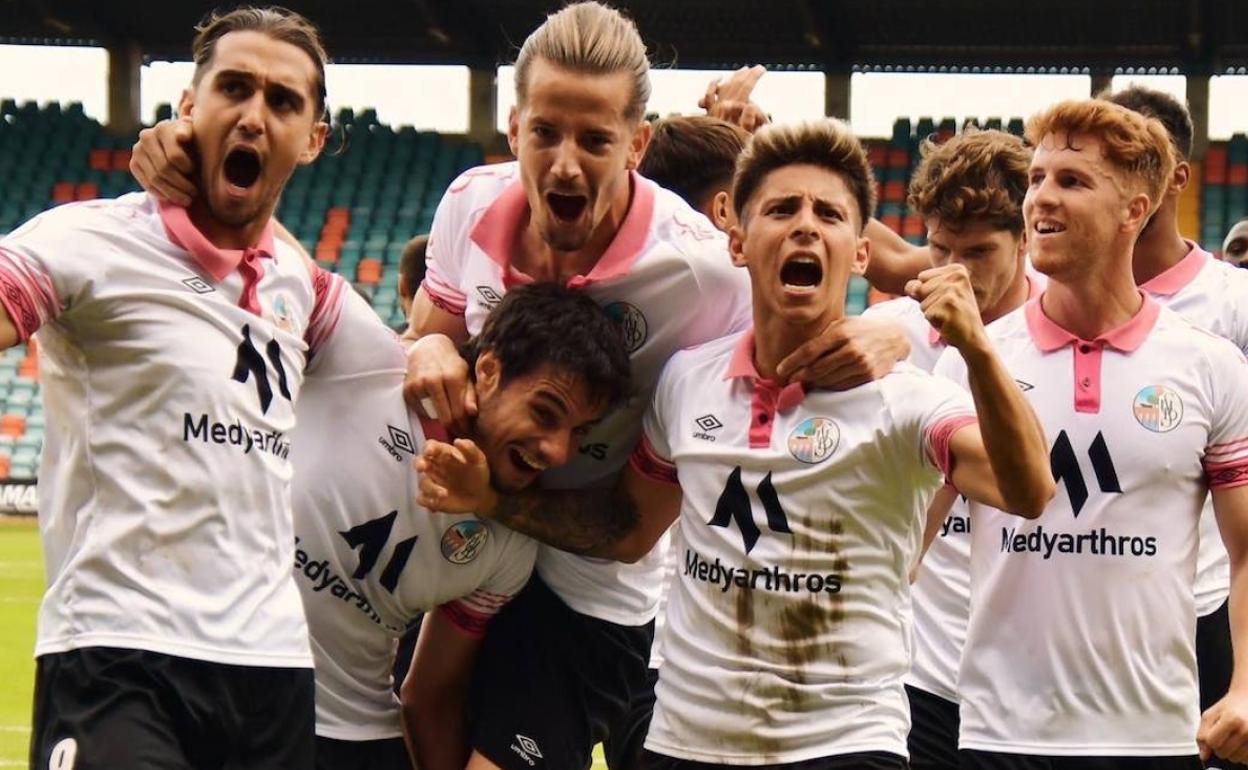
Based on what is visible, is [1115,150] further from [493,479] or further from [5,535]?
[5,535]

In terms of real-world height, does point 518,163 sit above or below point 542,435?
above

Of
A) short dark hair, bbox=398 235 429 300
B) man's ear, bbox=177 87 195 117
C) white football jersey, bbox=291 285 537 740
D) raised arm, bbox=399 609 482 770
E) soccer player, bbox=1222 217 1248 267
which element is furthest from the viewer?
soccer player, bbox=1222 217 1248 267

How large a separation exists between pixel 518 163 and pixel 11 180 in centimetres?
2298

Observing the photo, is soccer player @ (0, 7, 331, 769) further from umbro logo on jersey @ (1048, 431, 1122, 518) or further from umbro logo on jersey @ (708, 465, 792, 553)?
umbro logo on jersey @ (1048, 431, 1122, 518)

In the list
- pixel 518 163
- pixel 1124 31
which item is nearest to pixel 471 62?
pixel 1124 31

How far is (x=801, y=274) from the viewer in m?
3.92

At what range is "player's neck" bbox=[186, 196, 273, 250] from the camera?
12.4ft

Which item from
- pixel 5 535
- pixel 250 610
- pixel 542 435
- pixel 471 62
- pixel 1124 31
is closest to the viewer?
pixel 250 610

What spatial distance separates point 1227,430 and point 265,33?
7.40 ft

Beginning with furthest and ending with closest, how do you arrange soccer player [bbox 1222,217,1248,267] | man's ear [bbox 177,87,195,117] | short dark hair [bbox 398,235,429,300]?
1. soccer player [bbox 1222,217,1248,267]
2. short dark hair [bbox 398,235,429,300]
3. man's ear [bbox 177,87,195,117]

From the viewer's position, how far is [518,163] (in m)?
4.34

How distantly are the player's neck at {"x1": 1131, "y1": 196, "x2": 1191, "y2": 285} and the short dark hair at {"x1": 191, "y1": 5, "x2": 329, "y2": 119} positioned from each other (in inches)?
95.4

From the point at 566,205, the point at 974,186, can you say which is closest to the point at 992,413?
the point at 566,205

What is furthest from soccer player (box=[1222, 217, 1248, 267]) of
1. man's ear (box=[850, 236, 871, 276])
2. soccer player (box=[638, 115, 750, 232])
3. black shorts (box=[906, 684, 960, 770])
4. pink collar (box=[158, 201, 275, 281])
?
pink collar (box=[158, 201, 275, 281])
